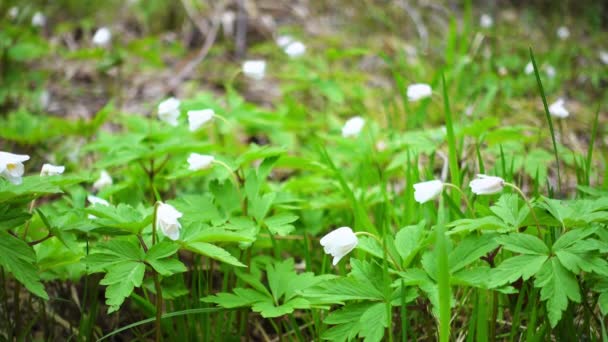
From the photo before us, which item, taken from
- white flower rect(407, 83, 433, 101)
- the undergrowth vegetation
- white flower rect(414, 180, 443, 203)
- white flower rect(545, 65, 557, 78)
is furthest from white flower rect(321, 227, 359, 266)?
white flower rect(545, 65, 557, 78)

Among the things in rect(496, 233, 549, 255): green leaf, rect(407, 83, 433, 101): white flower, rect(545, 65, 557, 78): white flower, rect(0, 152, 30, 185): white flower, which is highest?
rect(545, 65, 557, 78): white flower

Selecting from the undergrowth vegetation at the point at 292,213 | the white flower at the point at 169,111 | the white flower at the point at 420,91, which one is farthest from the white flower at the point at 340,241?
the white flower at the point at 420,91

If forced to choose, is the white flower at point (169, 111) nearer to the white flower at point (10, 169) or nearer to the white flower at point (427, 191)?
the white flower at point (10, 169)

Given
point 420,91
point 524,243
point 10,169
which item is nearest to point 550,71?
point 420,91

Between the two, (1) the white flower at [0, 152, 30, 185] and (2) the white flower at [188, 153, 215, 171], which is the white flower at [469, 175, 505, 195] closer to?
(2) the white flower at [188, 153, 215, 171]

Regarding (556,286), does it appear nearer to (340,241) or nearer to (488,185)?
(488,185)

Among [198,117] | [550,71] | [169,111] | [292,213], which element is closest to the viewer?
[292,213]
